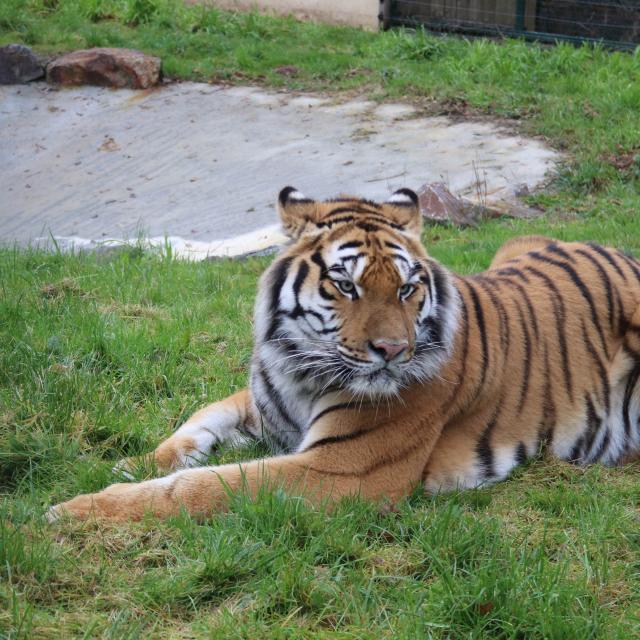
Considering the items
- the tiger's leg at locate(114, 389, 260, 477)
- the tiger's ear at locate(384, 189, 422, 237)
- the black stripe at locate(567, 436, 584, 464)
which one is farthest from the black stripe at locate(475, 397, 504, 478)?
the tiger's leg at locate(114, 389, 260, 477)

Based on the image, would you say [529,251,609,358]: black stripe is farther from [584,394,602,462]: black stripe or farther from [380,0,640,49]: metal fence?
[380,0,640,49]: metal fence

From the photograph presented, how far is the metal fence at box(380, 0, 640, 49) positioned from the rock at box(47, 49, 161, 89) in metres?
3.83

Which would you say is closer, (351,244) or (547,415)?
(351,244)

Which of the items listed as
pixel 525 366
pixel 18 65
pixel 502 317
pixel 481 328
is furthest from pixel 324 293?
pixel 18 65

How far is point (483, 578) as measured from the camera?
2.83 meters

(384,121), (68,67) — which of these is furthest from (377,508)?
(68,67)

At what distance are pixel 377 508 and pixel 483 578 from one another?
682mm

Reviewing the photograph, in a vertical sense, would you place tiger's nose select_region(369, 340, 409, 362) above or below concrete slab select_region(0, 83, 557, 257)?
above

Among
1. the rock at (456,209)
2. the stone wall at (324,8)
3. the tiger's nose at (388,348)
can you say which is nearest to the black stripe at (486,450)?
the tiger's nose at (388,348)

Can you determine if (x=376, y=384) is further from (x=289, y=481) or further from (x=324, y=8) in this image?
(x=324, y=8)

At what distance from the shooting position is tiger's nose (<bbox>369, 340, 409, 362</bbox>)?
3.50 m

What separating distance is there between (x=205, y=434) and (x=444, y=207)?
466 centimetres

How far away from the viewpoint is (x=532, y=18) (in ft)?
44.4

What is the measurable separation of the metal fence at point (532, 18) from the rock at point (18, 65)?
5.07m
